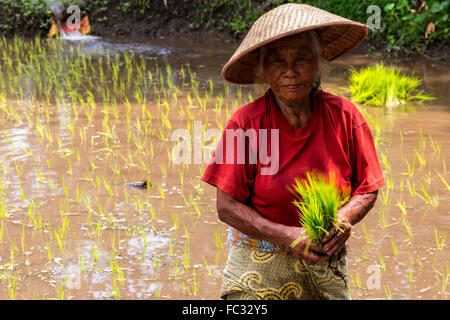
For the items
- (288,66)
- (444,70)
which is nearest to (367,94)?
(444,70)

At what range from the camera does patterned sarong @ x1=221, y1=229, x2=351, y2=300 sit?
2.03 metres

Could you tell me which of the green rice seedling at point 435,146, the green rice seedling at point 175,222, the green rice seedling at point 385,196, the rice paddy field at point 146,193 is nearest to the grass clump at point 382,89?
the rice paddy field at point 146,193

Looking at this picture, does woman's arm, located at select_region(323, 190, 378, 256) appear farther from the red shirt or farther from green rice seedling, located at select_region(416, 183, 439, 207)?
green rice seedling, located at select_region(416, 183, 439, 207)

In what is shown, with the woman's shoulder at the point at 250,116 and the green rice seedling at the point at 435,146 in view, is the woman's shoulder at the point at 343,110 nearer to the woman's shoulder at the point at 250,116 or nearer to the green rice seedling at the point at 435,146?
the woman's shoulder at the point at 250,116

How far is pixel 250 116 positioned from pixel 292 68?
213 millimetres

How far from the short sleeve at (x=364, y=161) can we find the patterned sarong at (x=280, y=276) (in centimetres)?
23

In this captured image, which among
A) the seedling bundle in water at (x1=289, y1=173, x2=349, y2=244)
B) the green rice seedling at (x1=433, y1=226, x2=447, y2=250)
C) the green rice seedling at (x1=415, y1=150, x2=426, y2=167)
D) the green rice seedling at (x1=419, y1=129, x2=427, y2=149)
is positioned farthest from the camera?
the green rice seedling at (x1=419, y1=129, x2=427, y2=149)

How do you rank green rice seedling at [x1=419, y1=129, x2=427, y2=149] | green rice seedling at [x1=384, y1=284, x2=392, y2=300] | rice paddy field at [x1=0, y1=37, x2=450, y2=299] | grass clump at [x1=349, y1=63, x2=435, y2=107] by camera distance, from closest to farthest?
green rice seedling at [x1=384, y1=284, x2=392, y2=300], rice paddy field at [x1=0, y1=37, x2=450, y2=299], green rice seedling at [x1=419, y1=129, x2=427, y2=149], grass clump at [x1=349, y1=63, x2=435, y2=107]

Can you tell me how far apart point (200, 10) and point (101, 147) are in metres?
5.61

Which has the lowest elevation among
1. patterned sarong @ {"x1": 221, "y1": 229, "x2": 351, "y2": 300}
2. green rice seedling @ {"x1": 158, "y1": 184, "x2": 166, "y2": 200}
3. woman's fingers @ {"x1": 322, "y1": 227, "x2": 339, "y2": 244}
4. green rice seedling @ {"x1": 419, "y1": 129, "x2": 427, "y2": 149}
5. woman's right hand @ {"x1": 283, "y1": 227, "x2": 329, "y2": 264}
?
green rice seedling @ {"x1": 158, "y1": 184, "x2": 166, "y2": 200}

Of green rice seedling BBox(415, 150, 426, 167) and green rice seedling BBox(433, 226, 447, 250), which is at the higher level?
green rice seedling BBox(415, 150, 426, 167)

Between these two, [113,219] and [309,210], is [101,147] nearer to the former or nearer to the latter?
[113,219]

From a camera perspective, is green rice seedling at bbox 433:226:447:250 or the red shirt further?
green rice seedling at bbox 433:226:447:250

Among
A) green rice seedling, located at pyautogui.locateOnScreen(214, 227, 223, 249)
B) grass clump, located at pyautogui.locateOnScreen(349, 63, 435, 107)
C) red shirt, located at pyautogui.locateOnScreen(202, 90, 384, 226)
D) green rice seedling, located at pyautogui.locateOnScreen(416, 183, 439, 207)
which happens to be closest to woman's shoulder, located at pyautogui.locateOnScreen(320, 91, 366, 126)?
red shirt, located at pyautogui.locateOnScreen(202, 90, 384, 226)
